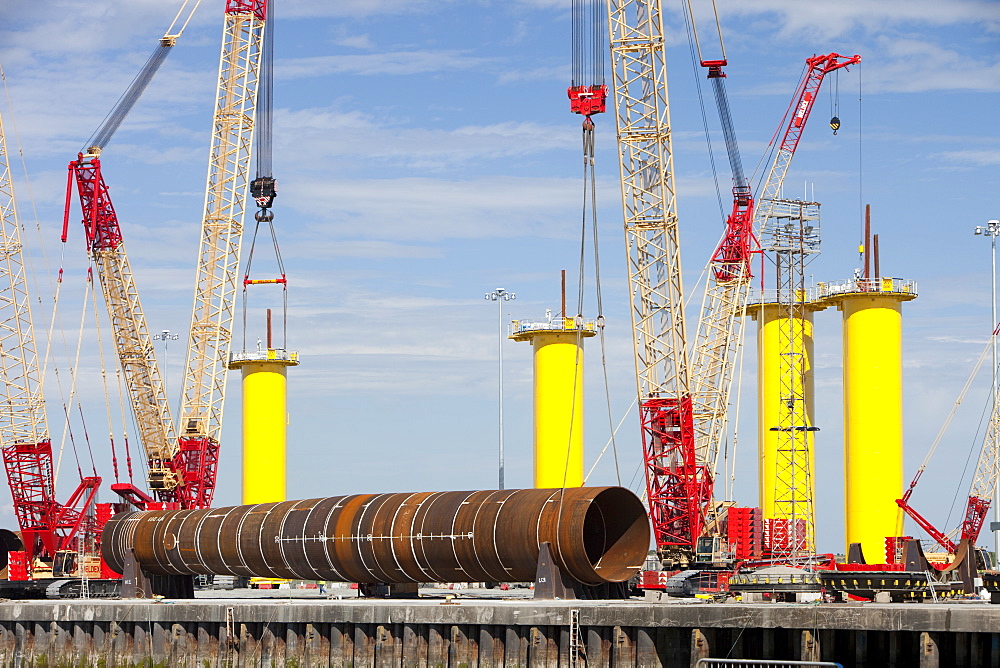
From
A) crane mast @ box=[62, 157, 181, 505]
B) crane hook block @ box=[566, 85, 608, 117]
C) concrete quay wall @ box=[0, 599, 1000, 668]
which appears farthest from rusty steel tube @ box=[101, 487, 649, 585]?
crane mast @ box=[62, 157, 181, 505]

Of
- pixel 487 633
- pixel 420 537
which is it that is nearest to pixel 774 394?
pixel 420 537

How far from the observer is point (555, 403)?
365 feet

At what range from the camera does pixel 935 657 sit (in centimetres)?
4247

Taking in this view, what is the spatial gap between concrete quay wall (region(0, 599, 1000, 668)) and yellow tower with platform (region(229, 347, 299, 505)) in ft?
183

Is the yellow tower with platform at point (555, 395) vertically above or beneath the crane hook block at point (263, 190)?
beneath

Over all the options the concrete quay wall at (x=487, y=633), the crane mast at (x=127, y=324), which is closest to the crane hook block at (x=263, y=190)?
the crane mast at (x=127, y=324)

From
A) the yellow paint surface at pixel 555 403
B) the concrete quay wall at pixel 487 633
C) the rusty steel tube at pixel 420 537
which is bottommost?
the concrete quay wall at pixel 487 633

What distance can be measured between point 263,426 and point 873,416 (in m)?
47.4

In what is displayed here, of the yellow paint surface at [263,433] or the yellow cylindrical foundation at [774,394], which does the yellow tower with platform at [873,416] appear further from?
→ the yellow paint surface at [263,433]

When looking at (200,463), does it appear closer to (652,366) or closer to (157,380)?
(157,380)

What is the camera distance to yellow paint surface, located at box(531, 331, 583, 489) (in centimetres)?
11038

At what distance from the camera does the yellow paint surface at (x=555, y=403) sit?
110375 millimetres

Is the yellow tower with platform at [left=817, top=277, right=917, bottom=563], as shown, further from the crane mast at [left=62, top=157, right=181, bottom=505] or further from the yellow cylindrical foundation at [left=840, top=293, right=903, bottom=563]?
the crane mast at [left=62, top=157, right=181, bottom=505]

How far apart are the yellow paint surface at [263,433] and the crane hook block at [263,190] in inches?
654
